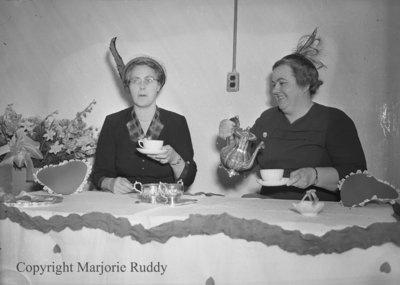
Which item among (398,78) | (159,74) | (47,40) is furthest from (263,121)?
(47,40)

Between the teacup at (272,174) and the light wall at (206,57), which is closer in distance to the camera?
the teacup at (272,174)

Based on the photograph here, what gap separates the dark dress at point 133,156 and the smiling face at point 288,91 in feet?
1.64

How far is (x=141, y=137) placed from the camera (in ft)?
7.29

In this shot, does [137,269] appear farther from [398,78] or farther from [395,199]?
[398,78]

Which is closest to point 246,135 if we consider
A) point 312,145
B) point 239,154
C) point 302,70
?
point 239,154

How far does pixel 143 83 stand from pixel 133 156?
1.16ft

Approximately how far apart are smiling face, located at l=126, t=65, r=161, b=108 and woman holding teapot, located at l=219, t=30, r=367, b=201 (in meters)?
0.41

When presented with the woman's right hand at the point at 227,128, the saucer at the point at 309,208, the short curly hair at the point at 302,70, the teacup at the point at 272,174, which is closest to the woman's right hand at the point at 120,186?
the woman's right hand at the point at 227,128

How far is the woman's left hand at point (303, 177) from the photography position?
5.60 ft

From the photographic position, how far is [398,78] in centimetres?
258

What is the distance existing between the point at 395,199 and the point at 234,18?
4.86 ft

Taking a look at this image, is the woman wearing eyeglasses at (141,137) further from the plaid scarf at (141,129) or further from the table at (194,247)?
the table at (194,247)

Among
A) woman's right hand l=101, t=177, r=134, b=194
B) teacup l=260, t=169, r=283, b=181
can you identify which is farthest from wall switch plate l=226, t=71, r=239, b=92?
teacup l=260, t=169, r=283, b=181

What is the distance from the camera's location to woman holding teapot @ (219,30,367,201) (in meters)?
2.06
